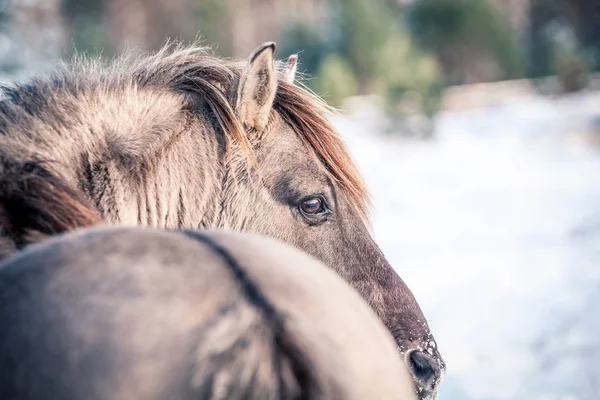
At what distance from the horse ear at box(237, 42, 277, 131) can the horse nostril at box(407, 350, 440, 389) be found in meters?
1.04

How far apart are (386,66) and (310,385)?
16783 mm

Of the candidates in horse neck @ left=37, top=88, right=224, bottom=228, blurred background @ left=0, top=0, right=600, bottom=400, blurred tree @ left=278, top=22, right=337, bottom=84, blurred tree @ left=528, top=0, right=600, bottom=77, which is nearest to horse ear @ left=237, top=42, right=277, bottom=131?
horse neck @ left=37, top=88, right=224, bottom=228

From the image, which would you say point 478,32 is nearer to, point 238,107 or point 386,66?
point 386,66

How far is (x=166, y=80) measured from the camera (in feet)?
8.27

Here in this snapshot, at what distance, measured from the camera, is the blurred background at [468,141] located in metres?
5.53

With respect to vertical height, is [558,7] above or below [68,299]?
above

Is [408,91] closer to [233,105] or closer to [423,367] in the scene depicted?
[233,105]

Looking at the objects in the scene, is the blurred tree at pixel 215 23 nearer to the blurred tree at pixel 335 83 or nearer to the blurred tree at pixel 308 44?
the blurred tree at pixel 308 44

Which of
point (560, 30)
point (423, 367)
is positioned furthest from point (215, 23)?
point (423, 367)

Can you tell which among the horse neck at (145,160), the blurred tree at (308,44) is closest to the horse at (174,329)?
the horse neck at (145,160)

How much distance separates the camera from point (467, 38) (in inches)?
963

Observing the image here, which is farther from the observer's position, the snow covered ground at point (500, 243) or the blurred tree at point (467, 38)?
the blurred tree at point (467, 38)

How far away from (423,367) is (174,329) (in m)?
1.31

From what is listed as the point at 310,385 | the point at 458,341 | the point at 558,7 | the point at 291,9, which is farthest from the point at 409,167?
the point at 291,9
